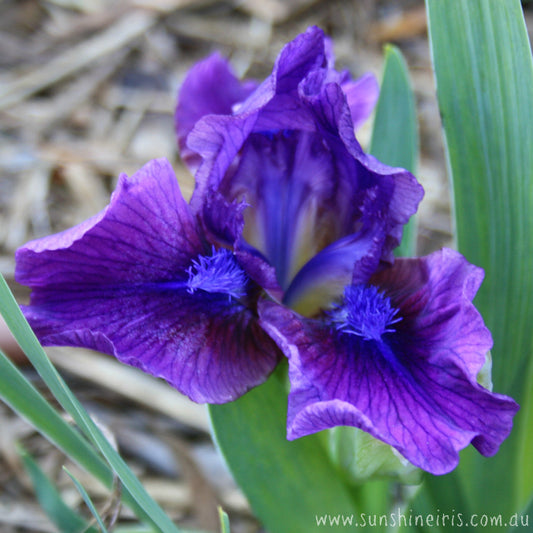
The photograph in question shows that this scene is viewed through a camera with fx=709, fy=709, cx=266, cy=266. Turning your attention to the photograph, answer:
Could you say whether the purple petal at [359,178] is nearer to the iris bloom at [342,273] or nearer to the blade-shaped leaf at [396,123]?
the iris bloom at [342,273]

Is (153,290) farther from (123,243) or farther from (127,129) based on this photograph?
(127,129)

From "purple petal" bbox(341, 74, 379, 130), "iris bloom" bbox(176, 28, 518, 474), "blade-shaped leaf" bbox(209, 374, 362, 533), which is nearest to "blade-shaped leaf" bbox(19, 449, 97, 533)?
"blade-shaped leaf" bbox(209, 374, 362, 533)

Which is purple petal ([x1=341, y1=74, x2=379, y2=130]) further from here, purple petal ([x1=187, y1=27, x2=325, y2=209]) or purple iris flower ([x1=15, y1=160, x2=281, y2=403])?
purple iris flower ([x1=15, y1=160, x2=281, y2=403])

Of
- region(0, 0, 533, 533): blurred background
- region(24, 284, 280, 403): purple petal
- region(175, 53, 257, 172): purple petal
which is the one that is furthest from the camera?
region(0, 0, 533, 533): blurred background

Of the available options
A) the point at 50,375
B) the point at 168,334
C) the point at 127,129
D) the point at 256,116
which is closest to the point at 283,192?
the point at 256,116

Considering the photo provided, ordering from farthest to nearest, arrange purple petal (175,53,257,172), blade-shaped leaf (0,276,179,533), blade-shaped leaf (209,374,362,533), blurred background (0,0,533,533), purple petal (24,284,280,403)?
blurred background (0,0,533,533) → purple petal (175,53,257,172) → blade-shaped leaf (209,374,362,533) → purple petal (24,284,280,403) → blade-shaped leaf (0,276,179,533)

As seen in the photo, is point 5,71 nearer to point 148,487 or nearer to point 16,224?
point 16,224
